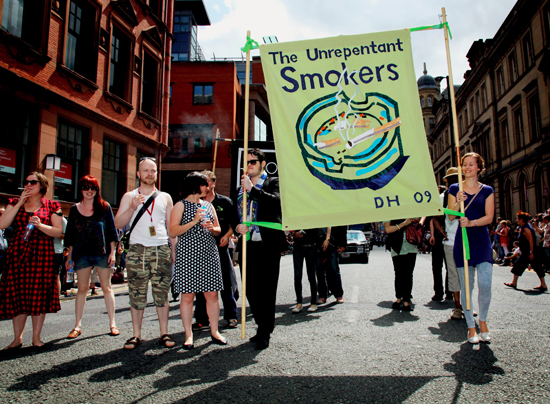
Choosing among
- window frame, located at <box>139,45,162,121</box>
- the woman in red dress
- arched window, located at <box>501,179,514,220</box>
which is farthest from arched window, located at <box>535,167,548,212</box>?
the woman in red dress

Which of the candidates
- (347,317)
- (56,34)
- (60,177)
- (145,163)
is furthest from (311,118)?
(56,34)

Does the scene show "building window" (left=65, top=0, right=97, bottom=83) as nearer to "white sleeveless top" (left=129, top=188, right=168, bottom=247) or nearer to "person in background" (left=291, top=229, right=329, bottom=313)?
"person in background" (left=291, top=229, right=329, bottom=313)

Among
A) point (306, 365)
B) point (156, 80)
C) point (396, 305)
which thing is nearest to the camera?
point (306, 365)

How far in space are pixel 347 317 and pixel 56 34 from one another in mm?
14393

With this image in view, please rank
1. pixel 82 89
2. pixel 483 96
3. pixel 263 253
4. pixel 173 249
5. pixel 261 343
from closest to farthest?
pixel 261 343, pixel 263 253, pixel 173 249, pixel 82 89, pixel 483 96

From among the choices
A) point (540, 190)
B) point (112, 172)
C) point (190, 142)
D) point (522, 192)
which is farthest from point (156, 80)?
point (522, 192)

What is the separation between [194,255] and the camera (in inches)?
169

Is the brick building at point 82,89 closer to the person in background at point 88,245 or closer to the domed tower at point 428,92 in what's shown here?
the person in background at point 88,245

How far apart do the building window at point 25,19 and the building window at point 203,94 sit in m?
19.7

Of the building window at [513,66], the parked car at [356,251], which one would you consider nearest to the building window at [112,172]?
the parked car at [356,251]

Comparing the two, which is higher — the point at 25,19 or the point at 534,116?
the point at 534,116

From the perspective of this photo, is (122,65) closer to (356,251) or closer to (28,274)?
(356,251)

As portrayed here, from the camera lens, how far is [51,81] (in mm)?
13852

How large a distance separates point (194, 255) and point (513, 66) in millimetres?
33951
